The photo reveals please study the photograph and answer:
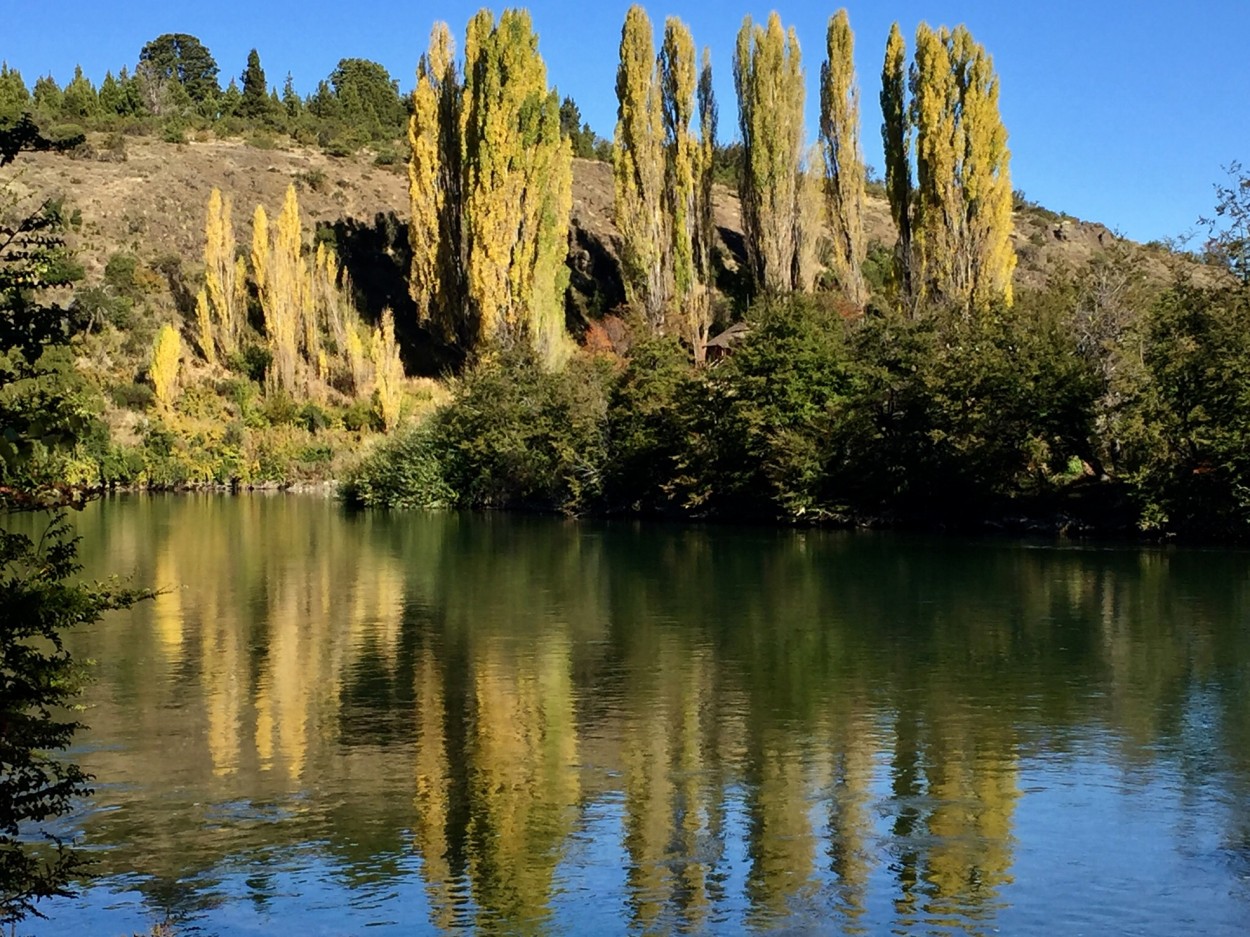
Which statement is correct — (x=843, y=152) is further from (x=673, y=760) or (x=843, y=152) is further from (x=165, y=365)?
(x=673, y=760)

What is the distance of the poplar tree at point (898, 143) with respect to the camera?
174 feet

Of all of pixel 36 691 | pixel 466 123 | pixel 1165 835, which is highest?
pixel 466 123

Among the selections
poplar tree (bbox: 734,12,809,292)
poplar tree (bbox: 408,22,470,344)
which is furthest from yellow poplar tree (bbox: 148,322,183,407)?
poplar tree (bbox: 734,12,809,292)

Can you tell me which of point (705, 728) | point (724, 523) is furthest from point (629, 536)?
point (705, 728)

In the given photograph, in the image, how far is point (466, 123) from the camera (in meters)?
55.0

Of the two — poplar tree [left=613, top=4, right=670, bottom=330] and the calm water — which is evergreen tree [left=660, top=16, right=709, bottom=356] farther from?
the calm water

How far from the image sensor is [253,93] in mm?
91562

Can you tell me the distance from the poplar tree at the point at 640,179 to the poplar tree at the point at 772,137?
3429 mm

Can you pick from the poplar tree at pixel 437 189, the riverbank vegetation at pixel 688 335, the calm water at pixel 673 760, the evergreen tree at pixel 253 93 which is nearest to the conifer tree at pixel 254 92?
the evergreen tree at pixel 253 93

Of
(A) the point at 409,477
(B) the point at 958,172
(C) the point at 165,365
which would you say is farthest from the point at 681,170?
(C) the point at 165,365

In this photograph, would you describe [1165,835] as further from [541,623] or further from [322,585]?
[322,585]

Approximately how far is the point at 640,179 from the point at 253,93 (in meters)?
44.3

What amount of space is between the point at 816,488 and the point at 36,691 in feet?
107

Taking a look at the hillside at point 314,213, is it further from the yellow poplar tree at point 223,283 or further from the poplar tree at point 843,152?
the poplar tree at point 843,152
